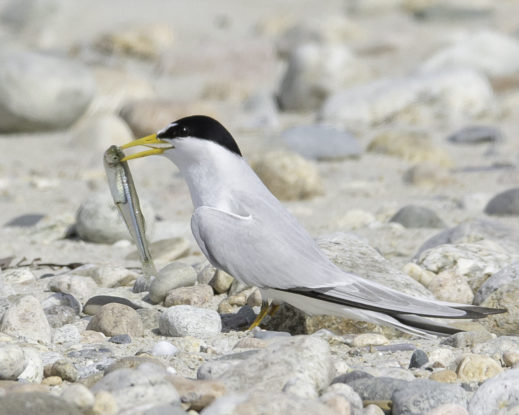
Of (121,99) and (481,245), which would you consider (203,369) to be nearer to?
(481,245)

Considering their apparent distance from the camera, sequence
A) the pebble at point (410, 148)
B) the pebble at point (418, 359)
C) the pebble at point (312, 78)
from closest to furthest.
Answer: the pebble at point (418, 359) < the pebble at point (410, 148) < the pebble at point (312, 78)

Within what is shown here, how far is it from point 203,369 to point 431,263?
1.72 metres

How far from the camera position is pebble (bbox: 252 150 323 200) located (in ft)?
21.7

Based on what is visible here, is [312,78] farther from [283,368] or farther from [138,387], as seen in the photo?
[138,387]

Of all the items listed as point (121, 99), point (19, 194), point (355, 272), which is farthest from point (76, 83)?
point (355, 272)

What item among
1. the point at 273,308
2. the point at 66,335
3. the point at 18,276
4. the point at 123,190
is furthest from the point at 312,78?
the point at 66,335

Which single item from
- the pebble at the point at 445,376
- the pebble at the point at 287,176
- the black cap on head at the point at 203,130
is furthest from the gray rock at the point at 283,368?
the pebble at the point at 287,176

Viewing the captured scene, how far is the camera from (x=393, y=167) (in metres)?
7.62

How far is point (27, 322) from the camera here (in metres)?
3.47

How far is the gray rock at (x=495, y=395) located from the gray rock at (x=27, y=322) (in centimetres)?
159

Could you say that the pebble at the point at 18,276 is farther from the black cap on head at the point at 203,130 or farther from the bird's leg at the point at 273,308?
the bird's leg at the point at 273,308

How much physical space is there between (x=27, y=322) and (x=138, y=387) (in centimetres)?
99

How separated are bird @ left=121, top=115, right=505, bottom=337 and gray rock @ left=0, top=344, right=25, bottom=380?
0.91 metres

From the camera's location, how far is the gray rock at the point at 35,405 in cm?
241
